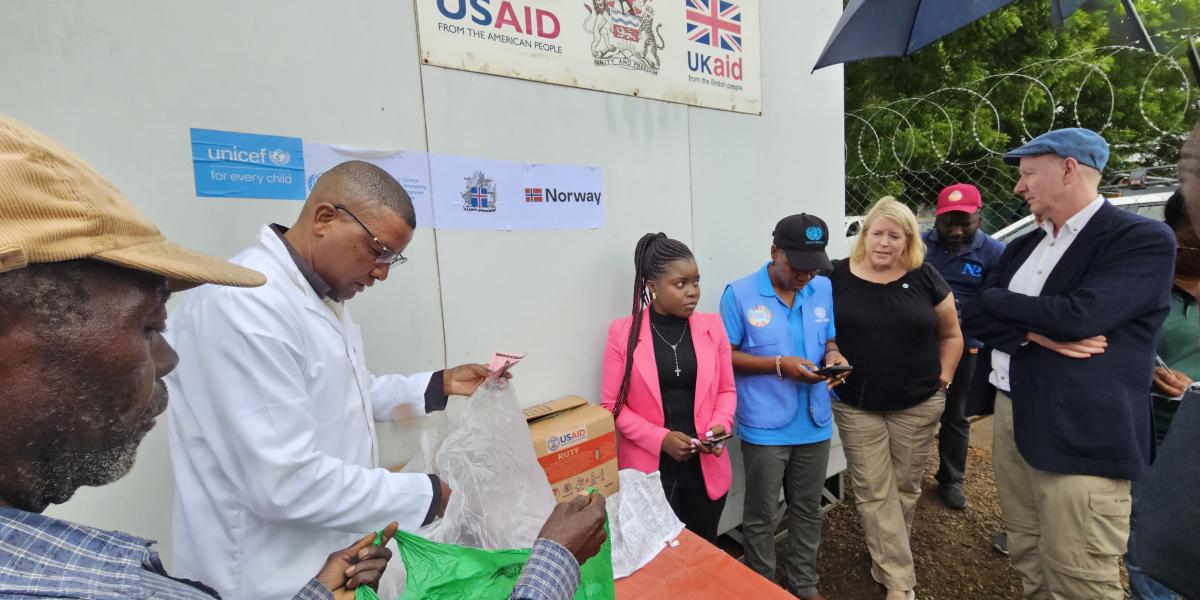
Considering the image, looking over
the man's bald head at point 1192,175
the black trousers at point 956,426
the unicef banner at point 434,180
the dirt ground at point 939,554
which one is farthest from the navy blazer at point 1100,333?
the unicef banner at point 434,180

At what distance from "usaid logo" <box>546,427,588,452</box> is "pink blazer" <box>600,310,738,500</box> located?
241 mm

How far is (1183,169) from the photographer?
1.17 meters

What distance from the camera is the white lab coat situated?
1.21 m

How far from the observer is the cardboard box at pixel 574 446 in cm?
217

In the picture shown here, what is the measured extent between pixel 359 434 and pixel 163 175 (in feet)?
3.30

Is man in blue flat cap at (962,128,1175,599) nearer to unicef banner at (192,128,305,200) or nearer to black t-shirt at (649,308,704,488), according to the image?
black t-shirt at (649,308,704,488)

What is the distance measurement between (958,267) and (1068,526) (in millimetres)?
2129

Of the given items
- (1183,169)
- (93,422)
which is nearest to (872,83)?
(1183,169)

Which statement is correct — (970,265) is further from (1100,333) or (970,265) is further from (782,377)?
(782,377)

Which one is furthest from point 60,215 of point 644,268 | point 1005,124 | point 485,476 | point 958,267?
point 1005,124

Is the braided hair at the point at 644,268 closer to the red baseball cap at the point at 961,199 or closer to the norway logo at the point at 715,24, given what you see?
the norway logo at the point at 715,24

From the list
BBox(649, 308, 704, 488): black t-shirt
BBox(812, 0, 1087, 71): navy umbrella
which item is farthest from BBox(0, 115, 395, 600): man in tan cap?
BBox(812, 0, 1087, 71): navy umbrella

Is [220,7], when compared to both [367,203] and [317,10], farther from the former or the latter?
[367,203]

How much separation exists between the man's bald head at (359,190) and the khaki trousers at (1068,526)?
2713mm
